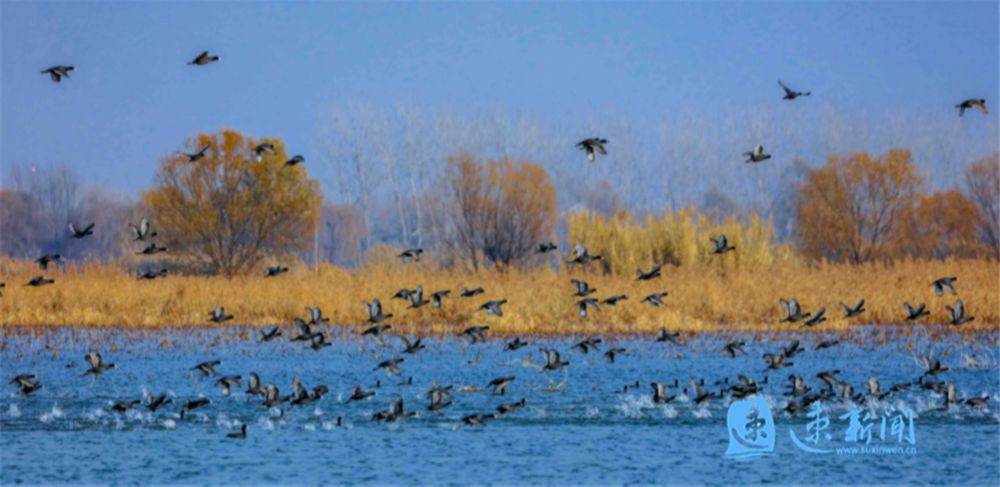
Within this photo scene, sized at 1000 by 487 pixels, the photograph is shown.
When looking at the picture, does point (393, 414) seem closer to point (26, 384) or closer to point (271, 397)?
point (271, 397)

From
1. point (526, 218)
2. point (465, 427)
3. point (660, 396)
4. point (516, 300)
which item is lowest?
point (465, 427)

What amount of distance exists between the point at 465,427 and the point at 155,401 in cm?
356

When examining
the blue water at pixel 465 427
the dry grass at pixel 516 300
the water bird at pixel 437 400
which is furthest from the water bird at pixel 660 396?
the dry grass at pixel 516 300

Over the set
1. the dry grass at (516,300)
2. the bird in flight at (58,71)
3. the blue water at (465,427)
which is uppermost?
the bird in flight at (58,71)

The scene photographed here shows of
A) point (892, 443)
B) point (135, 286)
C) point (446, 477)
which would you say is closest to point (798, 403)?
point (892, 443)

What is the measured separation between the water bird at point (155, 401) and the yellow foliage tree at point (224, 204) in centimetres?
2660

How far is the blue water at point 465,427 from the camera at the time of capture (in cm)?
1362

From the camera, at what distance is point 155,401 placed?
1659 centimetres

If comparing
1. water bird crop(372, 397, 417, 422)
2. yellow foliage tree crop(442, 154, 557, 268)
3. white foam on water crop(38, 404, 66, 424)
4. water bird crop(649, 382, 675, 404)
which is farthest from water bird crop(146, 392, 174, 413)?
yellow foliage tree crop(442, 154, 557, 268)

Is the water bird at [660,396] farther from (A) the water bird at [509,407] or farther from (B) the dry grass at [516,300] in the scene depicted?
(B) the dry grass at [516,300]

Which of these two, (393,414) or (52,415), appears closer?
(393,414)

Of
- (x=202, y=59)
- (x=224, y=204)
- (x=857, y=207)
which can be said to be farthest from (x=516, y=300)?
(x=857, y=207)

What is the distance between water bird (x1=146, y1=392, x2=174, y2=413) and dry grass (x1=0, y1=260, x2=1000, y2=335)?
928cm

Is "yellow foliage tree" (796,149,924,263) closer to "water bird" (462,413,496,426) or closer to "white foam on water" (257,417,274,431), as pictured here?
"water bird" (462,413,496,426)
